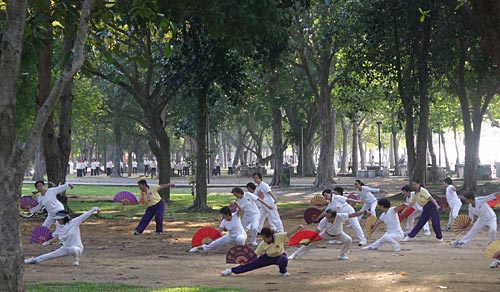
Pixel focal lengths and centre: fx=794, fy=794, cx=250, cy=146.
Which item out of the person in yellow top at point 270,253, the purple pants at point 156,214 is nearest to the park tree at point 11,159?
the person in yellow top at point 270,253

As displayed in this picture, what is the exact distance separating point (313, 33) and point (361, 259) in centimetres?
2272

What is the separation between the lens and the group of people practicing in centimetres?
1281

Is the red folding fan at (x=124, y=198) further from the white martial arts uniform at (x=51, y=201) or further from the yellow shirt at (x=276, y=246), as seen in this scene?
the yellow shirt at (x=276, y=246)

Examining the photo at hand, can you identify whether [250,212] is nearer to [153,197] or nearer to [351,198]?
[351,198]

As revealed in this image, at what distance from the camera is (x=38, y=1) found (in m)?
12.8

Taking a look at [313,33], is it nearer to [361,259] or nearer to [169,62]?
[169,62]

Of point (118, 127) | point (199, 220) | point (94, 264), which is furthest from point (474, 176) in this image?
point (118, 127)

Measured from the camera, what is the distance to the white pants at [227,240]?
1562 cm

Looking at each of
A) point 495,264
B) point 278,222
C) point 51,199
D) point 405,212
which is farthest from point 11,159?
point 405,212

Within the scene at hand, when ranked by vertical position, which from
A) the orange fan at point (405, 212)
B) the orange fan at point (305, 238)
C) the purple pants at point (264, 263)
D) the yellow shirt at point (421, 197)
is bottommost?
the purple pants at point (264, 263)

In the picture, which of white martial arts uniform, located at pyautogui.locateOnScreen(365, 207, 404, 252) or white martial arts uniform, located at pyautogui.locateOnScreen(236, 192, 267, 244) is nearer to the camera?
white martial arts uniform, located at pyautogui.locateOnScreen(365, 207, 404, 252)

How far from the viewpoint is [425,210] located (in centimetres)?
1873

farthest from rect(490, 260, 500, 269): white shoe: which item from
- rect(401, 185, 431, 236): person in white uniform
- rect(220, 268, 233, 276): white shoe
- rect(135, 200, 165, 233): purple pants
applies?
rect(135, 200, 165, 233): purple pants

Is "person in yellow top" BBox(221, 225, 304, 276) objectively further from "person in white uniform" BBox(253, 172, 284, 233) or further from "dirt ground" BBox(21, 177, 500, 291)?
"person in white uniform" BBox(253, 172, 284, 233)
